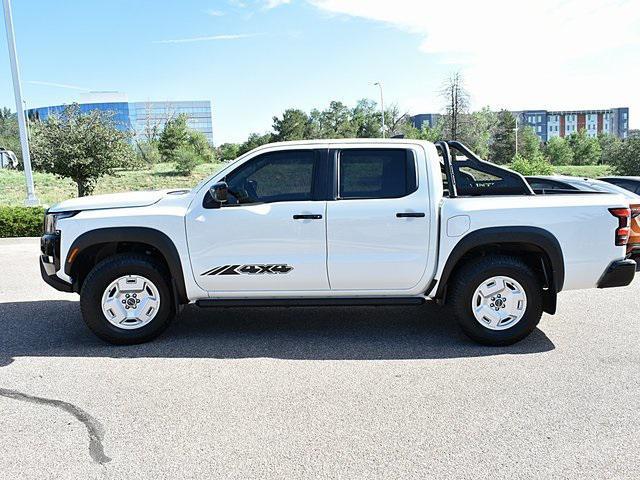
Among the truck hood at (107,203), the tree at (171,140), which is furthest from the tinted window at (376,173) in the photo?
the tree at (171,140)

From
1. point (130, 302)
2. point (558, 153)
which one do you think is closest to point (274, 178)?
point (130, 302)

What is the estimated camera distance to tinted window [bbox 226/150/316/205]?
5.13 metres

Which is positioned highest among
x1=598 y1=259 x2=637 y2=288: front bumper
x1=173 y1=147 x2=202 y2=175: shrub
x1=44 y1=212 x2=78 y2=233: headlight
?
x1=173 y1=147 x2=202 y2=175: shrub

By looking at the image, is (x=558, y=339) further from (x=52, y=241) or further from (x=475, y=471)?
(x=52, y=241)

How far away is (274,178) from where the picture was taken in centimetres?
520

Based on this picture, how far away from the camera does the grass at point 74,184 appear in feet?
80.7

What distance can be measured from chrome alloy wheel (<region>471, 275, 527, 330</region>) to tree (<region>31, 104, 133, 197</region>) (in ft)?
53.8

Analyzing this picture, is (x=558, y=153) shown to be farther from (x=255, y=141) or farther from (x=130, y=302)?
(x=130, y=302)

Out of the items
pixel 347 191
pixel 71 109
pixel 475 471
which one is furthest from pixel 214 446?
pixel 71 109

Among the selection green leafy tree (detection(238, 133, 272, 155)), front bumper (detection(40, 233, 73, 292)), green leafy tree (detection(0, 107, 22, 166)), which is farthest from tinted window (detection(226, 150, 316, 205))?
green leafy tree (detection(0, 107, 22, 166))

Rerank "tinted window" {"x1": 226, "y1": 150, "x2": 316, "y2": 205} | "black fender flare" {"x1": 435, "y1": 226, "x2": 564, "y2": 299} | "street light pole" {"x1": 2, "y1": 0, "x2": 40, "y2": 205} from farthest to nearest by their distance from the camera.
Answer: "street light pole" {"x1": 2, "y1": 0, "x2": 40, "y2": 205}
"tinted window" {"x1": 226, "y1": 150, "x2": 316, "y2": 205}
"black fender flare" {"x1": 435, "y1": 226, "x2": 564, "y2": 299}

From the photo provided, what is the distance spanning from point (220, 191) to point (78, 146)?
15.2m

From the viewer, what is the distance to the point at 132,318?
518 centimetres

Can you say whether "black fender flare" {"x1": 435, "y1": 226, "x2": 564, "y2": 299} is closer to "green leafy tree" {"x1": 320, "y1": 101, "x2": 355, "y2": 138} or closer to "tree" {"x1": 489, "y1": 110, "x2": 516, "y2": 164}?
"green leafy tree" {"x1": 320, "y1": 101, "x2": 355, "y2": 138}
